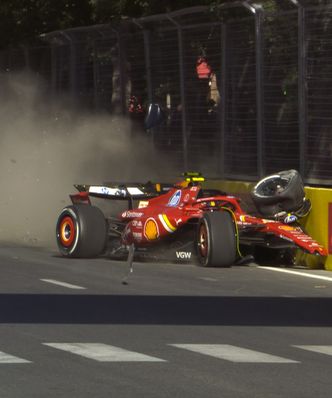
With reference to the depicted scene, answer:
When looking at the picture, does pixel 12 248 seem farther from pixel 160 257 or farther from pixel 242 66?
pixel 242 66

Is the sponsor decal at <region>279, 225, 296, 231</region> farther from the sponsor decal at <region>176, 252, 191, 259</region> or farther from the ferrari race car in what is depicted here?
the sponsor decal at <region>176, 252, 191, 259</region>

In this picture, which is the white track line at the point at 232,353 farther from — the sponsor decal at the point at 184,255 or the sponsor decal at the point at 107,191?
the sponsor decal at the point at 107,191

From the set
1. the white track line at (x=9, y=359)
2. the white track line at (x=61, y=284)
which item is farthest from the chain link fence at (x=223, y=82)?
the white track line at (x=9, y=359)

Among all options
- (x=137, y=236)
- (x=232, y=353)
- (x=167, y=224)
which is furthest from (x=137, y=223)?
(x=232, y=353)

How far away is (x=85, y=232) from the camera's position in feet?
59.8

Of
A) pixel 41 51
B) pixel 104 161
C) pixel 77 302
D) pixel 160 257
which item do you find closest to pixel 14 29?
pixel 41 51

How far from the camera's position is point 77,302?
43.8 feet

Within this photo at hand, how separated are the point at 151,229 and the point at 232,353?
7677 millimetres

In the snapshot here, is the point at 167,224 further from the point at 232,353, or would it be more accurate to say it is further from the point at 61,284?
the point at 232,353

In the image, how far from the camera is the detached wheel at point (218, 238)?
55.9 feet

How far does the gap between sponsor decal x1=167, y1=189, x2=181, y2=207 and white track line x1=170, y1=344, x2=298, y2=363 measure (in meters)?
7.38

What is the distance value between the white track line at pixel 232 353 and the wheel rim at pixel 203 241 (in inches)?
257

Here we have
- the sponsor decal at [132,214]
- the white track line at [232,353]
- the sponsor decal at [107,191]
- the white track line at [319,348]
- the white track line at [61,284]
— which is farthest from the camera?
the sponsor decal at [107,191]

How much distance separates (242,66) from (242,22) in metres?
0.65
